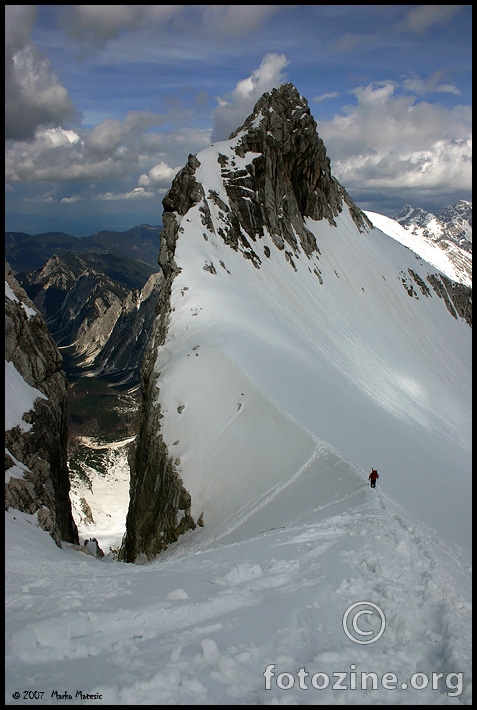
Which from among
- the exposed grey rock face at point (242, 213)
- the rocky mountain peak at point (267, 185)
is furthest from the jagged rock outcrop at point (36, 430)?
the rocky mountain peak at point (267, 185)

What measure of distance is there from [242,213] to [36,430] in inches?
1839

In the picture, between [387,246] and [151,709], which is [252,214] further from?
[151,709]

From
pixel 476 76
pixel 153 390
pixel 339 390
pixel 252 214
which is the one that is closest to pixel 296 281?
pixel 252 214

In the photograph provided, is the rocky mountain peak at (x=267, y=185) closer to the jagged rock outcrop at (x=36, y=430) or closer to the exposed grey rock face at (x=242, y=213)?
the exposed grey rock face at (x=242, y=213)

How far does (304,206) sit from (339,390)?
5850 cm

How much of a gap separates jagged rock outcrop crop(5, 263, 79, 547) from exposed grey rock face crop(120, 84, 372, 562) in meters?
6.12

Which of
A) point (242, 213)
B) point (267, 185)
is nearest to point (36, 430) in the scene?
point (242, 213)

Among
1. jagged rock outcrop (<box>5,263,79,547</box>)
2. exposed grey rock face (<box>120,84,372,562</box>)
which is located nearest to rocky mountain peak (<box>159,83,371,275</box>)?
exposed grey rock face (<box>120,84,372,562</box>)

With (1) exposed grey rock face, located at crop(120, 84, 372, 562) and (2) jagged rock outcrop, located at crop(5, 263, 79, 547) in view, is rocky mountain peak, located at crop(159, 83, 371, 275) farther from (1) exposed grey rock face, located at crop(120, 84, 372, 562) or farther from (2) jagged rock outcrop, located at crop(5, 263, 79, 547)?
(2) jagged rock outcrop, located at crop(5, 263, 79, 547)

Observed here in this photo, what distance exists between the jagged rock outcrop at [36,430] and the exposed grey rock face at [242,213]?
20.1 ft

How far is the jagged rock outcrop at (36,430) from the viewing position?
2362 cm

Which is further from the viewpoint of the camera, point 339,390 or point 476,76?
point 339,390

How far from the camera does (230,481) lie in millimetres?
23938

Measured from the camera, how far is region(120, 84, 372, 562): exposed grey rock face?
92.1 ft
